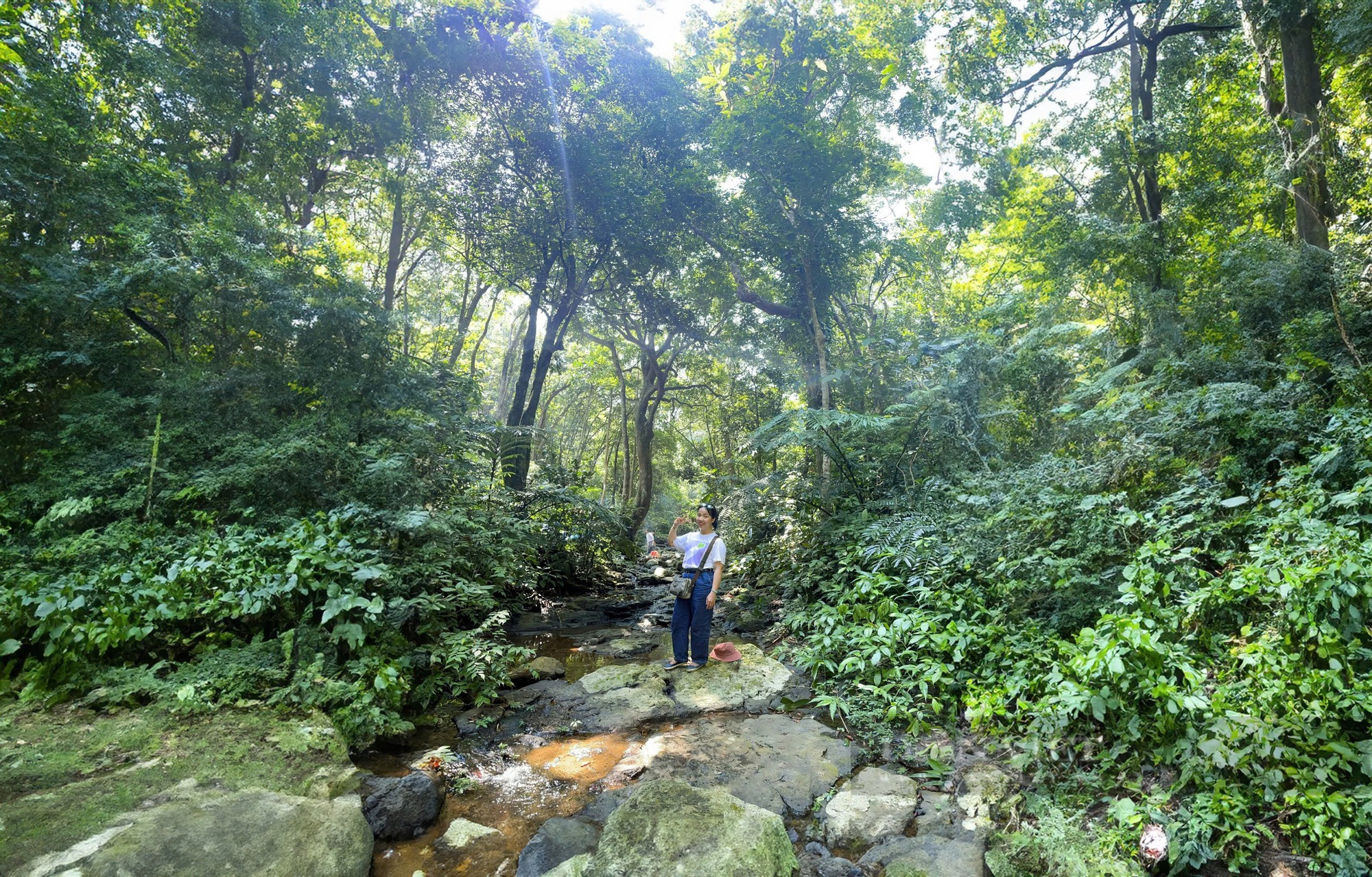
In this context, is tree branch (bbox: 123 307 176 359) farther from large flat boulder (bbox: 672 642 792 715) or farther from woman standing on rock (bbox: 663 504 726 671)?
large flat boulder (bbox: 672 642 792 715)

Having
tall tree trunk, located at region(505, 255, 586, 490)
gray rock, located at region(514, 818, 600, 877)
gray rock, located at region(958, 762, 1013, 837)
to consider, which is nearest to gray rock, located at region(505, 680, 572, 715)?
gray rock, located at region(514, 818, 600, 877)

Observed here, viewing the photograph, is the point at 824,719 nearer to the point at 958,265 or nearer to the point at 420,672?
the point at 420,672

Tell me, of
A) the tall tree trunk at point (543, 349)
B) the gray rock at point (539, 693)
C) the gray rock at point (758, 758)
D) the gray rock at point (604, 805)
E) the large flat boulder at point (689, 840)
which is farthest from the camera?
the tall tree trunk at point (543, 349)

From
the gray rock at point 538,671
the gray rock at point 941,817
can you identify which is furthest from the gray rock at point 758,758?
the gray rock at point 538,671

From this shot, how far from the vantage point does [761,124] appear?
12.7m

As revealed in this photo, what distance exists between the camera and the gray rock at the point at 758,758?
3648 mm

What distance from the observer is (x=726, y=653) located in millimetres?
6492

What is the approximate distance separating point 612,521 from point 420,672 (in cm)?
593

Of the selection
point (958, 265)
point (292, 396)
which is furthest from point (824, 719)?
point (958, 265)

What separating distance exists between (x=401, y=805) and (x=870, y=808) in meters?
2.70

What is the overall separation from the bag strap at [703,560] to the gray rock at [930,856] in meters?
3.25

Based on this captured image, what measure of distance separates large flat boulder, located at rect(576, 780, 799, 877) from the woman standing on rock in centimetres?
287

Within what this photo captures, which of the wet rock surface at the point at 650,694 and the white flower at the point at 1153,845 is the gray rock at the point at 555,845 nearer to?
the wet rock surface at the point at 650,694

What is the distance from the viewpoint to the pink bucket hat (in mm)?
6383
